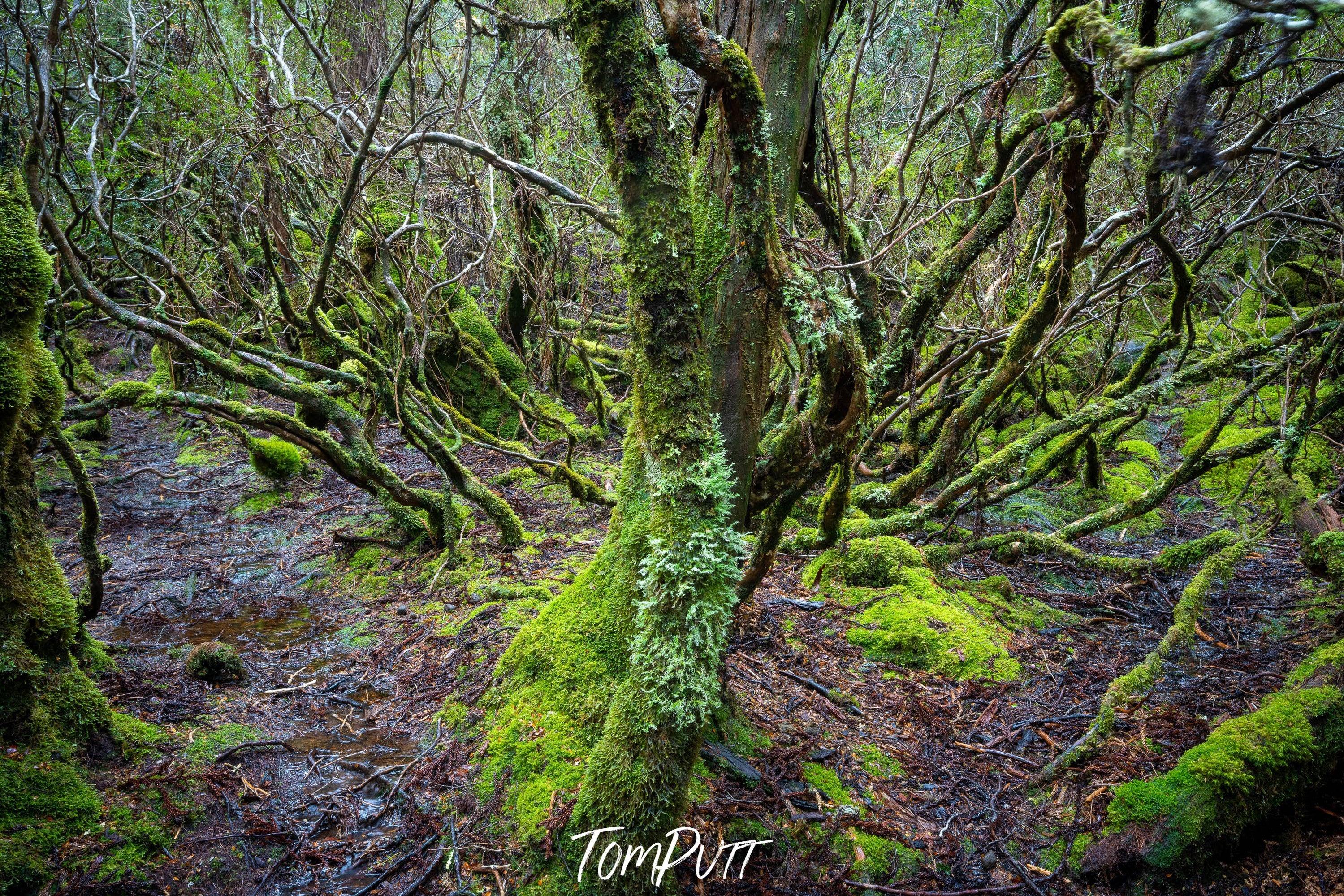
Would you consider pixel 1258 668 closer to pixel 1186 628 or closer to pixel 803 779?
pixel 1186 628

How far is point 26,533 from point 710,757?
3368mm

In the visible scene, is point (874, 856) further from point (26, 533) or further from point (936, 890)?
point (26, 533)

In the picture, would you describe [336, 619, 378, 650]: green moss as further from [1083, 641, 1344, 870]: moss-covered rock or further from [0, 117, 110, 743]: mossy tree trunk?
[1083, 641, 1344, 870]: moss-covered rock

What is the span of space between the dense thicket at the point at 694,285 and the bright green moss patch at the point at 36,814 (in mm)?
345

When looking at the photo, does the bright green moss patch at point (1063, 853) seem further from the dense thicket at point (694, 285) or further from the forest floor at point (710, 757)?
the dense thicket at point (694, 285)

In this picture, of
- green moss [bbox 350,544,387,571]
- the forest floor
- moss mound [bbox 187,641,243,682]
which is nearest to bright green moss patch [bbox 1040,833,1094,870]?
the forest floor

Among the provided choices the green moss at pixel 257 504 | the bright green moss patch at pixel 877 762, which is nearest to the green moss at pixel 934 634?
the bright green moss patch at pixel 877 762

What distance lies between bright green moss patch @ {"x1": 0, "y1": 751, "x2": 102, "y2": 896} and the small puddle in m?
0.62

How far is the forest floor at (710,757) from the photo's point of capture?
2713 mm

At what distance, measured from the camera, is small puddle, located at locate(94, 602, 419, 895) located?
9.31 ft

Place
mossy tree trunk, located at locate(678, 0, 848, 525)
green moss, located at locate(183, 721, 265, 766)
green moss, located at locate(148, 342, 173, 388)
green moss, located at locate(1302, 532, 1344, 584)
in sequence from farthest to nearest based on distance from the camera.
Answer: green moss, located at locate(148, 342, 173, 388), green moss, located at locate(1302, 532, 1344, 584), green moss, located at locate(183, 721, 265, 766), mossy tree trunk, located at locate(678, 0, 848, 525)

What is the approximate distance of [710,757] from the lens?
313cm

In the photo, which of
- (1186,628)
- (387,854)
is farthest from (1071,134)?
(387,854)

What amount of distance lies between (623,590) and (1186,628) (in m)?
3.20
